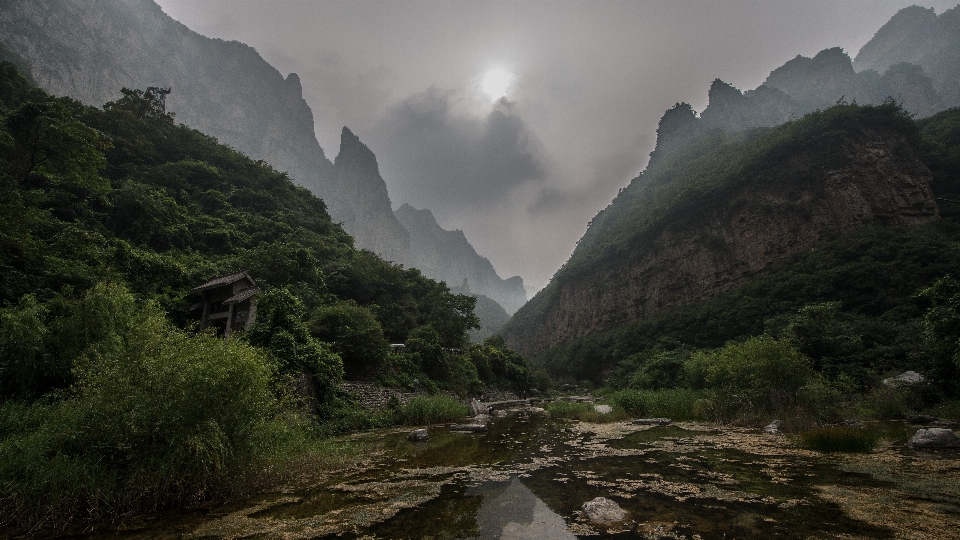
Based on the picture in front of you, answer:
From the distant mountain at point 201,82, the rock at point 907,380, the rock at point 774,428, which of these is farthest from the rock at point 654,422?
the distant mountain at point 201,82

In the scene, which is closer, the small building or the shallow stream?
the shallow stream

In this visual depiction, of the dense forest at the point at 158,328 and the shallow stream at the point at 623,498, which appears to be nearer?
the shallow stream at the point at 623,498

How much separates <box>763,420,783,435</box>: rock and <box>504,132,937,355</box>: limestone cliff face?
3956 cm

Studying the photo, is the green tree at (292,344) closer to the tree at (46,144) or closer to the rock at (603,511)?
the rock at (603,511)

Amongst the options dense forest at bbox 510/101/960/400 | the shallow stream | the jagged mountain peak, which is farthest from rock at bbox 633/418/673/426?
the jagged mountain peak

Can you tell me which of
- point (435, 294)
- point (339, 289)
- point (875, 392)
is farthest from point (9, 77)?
point (875, 392)

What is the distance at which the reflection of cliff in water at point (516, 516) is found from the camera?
439 centimetres

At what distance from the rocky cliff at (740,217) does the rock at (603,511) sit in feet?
160

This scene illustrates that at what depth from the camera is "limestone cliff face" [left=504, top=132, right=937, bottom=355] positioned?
3650cm

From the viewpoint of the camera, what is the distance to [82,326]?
9148 millimetres

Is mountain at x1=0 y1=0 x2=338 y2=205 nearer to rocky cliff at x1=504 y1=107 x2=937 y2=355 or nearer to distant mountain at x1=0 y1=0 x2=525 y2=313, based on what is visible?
distant mountain at x1=0 y1=0 x2=525 y2=313

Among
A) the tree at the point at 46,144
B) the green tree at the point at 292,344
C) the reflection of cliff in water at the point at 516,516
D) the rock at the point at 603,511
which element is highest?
the tree at the point at 46,144

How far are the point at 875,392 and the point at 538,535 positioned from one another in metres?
18.6

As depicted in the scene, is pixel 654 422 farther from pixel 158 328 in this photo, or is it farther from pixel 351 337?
pixel 158 328
